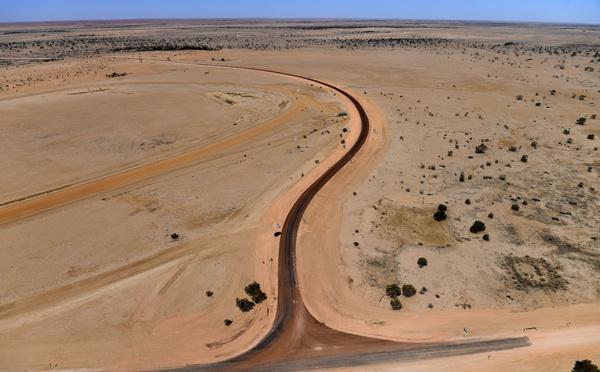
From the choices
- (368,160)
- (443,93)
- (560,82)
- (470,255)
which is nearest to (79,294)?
(470,255)

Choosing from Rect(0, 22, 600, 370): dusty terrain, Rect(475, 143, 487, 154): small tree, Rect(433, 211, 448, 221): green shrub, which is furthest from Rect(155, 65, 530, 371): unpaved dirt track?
Rect(475, 143, 487, 154): small tree

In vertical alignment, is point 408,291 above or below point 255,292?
above

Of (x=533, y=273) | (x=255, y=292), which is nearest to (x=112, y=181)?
(x=255, y=292)

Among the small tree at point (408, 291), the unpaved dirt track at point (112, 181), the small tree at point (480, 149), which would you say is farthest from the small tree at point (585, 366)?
the unpaved dirt track at point (112, 181)

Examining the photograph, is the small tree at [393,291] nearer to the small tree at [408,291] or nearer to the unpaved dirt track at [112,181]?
the small tree at [408,291]

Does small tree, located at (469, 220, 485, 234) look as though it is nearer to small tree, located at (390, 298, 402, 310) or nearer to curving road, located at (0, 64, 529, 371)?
curving road, located at (0, 64, 529, 371)

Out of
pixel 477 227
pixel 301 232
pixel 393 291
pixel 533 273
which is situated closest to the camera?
pixel 393 291

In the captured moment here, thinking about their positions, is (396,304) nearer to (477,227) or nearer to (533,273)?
(533,273)

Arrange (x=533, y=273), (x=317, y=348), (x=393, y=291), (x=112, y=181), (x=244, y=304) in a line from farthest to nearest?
(x=112, y=181) < (x=533, y=273) < (x=393, y=291) < (x=244, y=304) < (x=317, y=348)
